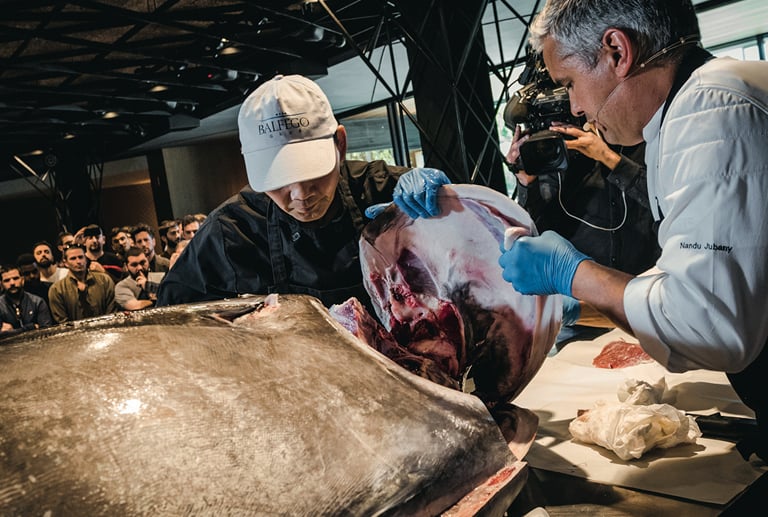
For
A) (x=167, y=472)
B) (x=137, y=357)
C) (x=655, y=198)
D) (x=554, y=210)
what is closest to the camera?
(x=167, y=472)

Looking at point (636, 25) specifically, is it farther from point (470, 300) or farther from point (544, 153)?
point (544, 153)

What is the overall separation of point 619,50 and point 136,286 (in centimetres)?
527

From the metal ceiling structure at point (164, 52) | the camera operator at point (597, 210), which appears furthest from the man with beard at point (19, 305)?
the camera operator at point (597, 210)

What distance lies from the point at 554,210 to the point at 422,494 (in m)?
2.56

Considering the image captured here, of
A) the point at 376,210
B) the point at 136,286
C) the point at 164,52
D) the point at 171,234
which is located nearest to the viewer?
the point at 376,210

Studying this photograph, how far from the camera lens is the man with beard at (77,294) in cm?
596

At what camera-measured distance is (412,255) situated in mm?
1851

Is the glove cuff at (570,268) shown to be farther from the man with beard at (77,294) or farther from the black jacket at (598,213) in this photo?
the man with beard at (77,294)

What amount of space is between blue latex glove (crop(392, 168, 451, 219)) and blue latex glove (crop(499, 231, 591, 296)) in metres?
0.27

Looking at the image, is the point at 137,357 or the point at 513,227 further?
the point at 513,227

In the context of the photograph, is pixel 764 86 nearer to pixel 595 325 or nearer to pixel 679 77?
pixel 679 77

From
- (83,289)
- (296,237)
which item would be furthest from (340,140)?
(83,289)

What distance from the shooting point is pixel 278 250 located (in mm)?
2312

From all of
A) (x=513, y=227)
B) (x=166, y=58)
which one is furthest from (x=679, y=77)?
(x=166, y=58)
